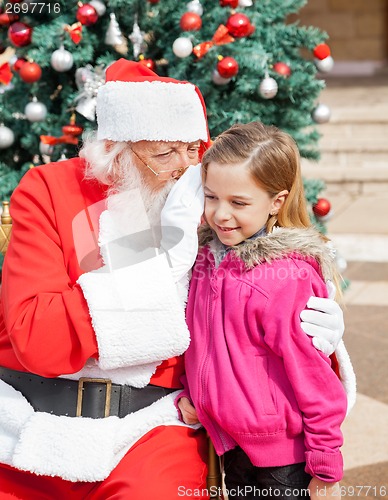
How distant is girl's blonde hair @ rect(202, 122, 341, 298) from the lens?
2000 mm

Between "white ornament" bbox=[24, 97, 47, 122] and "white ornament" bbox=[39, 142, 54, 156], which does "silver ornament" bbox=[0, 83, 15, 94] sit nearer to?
"white ornament" bbox=[24, 97, 47, 122]

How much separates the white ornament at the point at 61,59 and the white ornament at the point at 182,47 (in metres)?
0.48

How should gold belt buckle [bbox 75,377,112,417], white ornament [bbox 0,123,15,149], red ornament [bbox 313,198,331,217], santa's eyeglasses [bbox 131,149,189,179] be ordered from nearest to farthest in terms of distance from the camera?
gold belt buckle [bbox 75,377,112,417] < santa's eyeglasses [bbox 131,149,189,179] < white ornament [bbox 0,123,15,149] < red ornament [bbox 313,198,331,217]

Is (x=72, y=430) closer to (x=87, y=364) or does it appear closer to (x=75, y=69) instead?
(x=87, y=364)

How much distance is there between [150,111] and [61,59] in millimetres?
1432

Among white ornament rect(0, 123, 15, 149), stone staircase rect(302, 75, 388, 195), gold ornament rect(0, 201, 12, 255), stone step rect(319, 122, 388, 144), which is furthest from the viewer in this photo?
stone step rect(319, 122, 388, 144)

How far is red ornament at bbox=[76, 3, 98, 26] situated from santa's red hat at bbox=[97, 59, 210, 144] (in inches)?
50.3

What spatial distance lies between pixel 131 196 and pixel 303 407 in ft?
2.52

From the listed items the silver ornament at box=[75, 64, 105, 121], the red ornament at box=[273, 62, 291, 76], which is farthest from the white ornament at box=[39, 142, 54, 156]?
the red ornament at box=[273, 62, 291, 76]

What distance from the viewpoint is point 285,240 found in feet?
6.67

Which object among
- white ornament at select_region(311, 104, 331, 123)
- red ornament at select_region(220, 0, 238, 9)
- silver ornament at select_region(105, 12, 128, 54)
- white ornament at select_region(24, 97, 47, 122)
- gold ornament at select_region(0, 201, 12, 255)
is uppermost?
red ornament at select_region(220, 0, 238, 9)
